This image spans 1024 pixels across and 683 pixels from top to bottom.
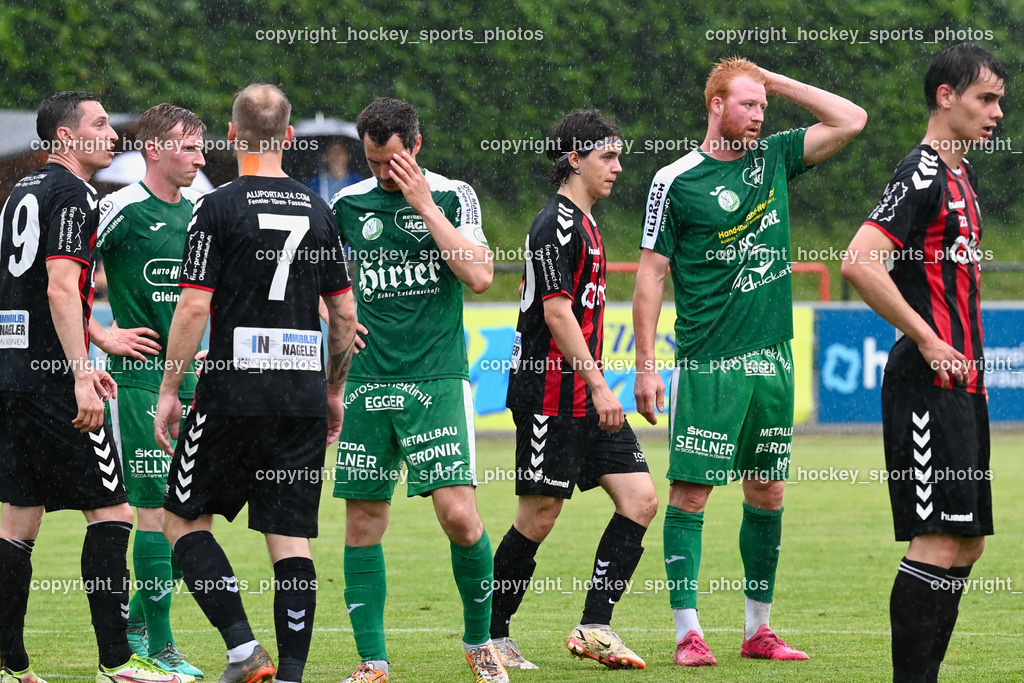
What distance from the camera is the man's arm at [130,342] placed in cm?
630

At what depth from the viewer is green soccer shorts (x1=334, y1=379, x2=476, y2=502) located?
18.9 ft

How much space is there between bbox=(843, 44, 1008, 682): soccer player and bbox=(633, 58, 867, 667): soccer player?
4.71ft

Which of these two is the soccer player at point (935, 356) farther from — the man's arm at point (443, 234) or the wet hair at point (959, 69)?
the man's arm at point (443, 234)

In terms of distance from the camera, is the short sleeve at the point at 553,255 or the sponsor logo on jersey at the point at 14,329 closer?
→ the sponsor logo on jersey at the point at 14,329

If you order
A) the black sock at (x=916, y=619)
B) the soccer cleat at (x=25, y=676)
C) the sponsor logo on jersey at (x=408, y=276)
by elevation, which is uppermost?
the sponsor logo on jersey at (x=408, y=276)

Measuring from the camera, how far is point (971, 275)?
5004mm

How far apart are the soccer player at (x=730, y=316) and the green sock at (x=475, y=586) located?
974mm

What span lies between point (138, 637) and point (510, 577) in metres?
1.82

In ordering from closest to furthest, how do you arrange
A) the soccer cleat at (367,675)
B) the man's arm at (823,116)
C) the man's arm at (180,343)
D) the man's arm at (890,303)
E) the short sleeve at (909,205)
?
the man's arm at (890,303) < the short sleeve at (909,205) < the man's arm at (180,343) < the soccer cleat at (367,675) < the man's arm at (823,116)

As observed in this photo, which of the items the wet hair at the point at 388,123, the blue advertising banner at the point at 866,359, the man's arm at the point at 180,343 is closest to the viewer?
the man's arm at the point at 180,343

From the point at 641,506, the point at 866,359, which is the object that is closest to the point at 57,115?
the point at 641,506

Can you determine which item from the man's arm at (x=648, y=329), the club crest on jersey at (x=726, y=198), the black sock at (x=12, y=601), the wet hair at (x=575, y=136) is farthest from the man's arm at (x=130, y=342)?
the club crest on jersey at (x=726, y=198)

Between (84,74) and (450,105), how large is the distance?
246 inches

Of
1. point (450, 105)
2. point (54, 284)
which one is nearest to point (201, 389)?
point (54, 284)
